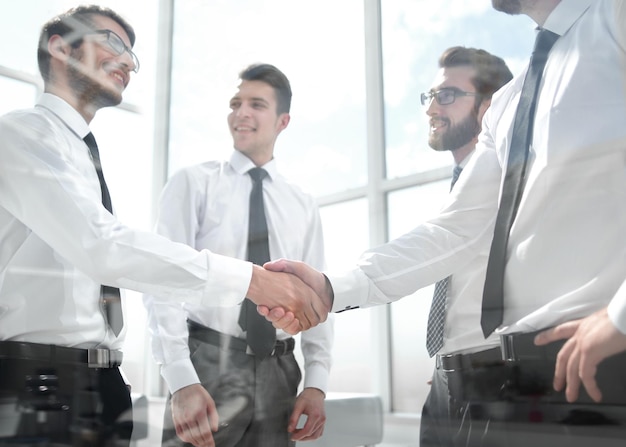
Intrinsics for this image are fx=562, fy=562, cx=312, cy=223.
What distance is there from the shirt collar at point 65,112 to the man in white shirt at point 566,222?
0.80m

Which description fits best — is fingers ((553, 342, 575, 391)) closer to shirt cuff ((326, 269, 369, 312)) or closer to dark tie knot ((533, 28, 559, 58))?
shirt cuff ((326, 269, 369, 312))

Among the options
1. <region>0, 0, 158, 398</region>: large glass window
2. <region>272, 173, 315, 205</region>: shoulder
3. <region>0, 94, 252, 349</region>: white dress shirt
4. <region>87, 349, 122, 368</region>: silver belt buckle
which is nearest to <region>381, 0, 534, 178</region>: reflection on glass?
<region>272, 173, 315, 205</region>: shoulder

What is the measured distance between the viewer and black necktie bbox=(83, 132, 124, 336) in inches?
46.5

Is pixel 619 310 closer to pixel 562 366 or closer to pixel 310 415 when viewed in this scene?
pixel 562 366

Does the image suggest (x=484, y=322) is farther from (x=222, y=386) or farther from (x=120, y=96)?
(x=120, y=96)

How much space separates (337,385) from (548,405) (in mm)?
408

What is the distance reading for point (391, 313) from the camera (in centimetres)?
110

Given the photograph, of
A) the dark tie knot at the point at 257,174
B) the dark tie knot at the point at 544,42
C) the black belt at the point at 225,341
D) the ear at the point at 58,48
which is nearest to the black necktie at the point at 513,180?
the dark tie knot at the point at 544,42

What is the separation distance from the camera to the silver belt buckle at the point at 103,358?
1.15m

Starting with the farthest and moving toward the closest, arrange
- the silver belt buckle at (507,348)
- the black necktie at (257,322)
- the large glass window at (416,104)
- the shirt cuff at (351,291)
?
the black necktie at (257,322), the shirt cuff at (351,291), the large glass window at (416,104), the silver belt buckle at (507,348)

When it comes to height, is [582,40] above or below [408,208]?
above

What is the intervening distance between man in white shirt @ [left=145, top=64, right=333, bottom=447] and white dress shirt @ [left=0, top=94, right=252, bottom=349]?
0.07m

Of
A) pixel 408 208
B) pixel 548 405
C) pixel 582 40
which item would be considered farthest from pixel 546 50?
pixel 548 405

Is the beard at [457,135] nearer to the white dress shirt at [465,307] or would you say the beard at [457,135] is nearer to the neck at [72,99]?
the white dress shirt at [465,307]
